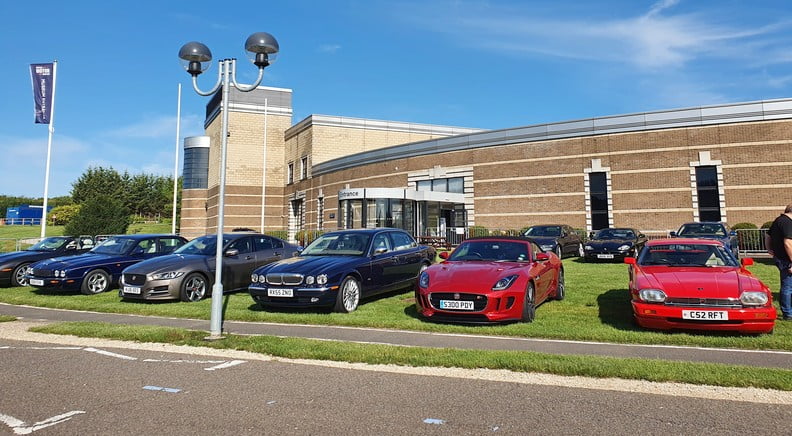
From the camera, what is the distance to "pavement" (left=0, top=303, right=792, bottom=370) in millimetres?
5379

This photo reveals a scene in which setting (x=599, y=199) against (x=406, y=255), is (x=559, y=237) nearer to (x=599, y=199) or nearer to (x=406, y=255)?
(x=406, y=255)

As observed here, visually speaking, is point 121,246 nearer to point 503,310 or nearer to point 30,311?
point 30,311

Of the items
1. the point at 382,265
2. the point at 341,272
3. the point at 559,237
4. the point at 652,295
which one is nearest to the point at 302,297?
the point at 341,272

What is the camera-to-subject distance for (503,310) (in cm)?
704

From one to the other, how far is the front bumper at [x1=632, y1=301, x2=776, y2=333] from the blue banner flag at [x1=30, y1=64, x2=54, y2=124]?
26.4 meters

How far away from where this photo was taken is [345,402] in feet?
13.0

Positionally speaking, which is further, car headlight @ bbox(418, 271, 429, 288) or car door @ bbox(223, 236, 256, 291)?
car door @ bbox(223, 236, 256, 291)

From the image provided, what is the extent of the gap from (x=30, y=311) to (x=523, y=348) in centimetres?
1027

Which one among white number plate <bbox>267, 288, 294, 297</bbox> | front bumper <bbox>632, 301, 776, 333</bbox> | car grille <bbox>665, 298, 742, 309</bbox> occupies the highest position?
car grille <bbox>665, 298, 742, 309</bbox>

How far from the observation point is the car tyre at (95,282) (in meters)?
11.7

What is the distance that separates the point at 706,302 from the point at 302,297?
6.20 metres

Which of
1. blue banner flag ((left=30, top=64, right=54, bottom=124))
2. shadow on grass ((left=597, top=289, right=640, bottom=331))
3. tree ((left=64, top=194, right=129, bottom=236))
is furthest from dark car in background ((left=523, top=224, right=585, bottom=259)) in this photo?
tree ((left=64, top=194, right=129, bottom=236))

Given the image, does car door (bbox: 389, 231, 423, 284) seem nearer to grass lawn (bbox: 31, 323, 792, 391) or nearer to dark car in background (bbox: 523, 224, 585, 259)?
grass lawn (bbox: 31, 323, 792, 391)

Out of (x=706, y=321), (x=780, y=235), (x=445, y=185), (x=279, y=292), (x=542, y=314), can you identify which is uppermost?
(x=445, y=185)
